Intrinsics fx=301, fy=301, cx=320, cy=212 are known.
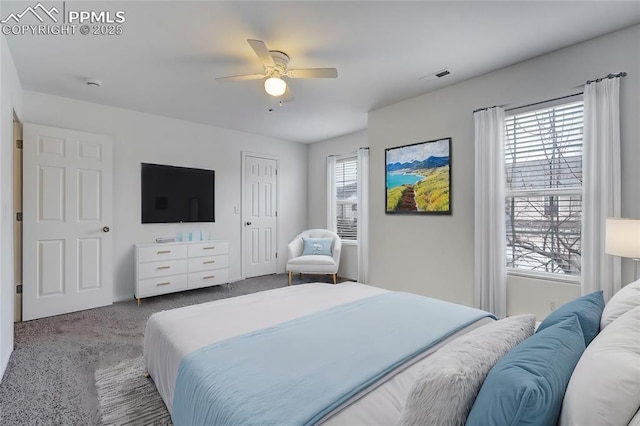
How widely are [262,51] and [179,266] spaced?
3.06 metres

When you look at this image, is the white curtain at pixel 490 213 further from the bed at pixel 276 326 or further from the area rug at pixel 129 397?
the area rug at pixel 129 397

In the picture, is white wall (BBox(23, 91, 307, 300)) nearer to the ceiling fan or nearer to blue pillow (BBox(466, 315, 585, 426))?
the ceiling fan

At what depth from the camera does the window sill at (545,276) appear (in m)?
2.60

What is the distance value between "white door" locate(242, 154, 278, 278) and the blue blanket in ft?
12.2

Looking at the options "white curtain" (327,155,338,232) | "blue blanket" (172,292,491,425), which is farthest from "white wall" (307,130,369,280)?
"blue blanket" (172,292,491,425)

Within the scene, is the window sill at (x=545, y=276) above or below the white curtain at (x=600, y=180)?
below

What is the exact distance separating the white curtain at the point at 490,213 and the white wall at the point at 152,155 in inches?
141

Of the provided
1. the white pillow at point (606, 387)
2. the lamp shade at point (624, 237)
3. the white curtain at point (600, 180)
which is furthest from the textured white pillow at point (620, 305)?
the white curtain at point (600, 180)

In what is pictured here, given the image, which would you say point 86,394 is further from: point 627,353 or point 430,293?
point 430,293

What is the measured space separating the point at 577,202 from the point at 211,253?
4283 mm

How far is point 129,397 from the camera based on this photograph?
1875 mm

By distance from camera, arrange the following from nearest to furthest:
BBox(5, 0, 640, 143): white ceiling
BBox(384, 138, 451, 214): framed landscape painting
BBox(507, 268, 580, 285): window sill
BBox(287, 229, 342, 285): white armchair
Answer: BBox(5, 0, 640, 143): white ceiling
BBox(507, 268, 580, 285): window sill
BBox(384, 138, 451, 214): framed landscape painting
BBox(287, 229, 342, 285): white armchair

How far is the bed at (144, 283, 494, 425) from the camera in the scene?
102 centimetres

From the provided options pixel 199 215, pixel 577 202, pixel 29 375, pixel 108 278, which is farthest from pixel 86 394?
pixel 577 202
